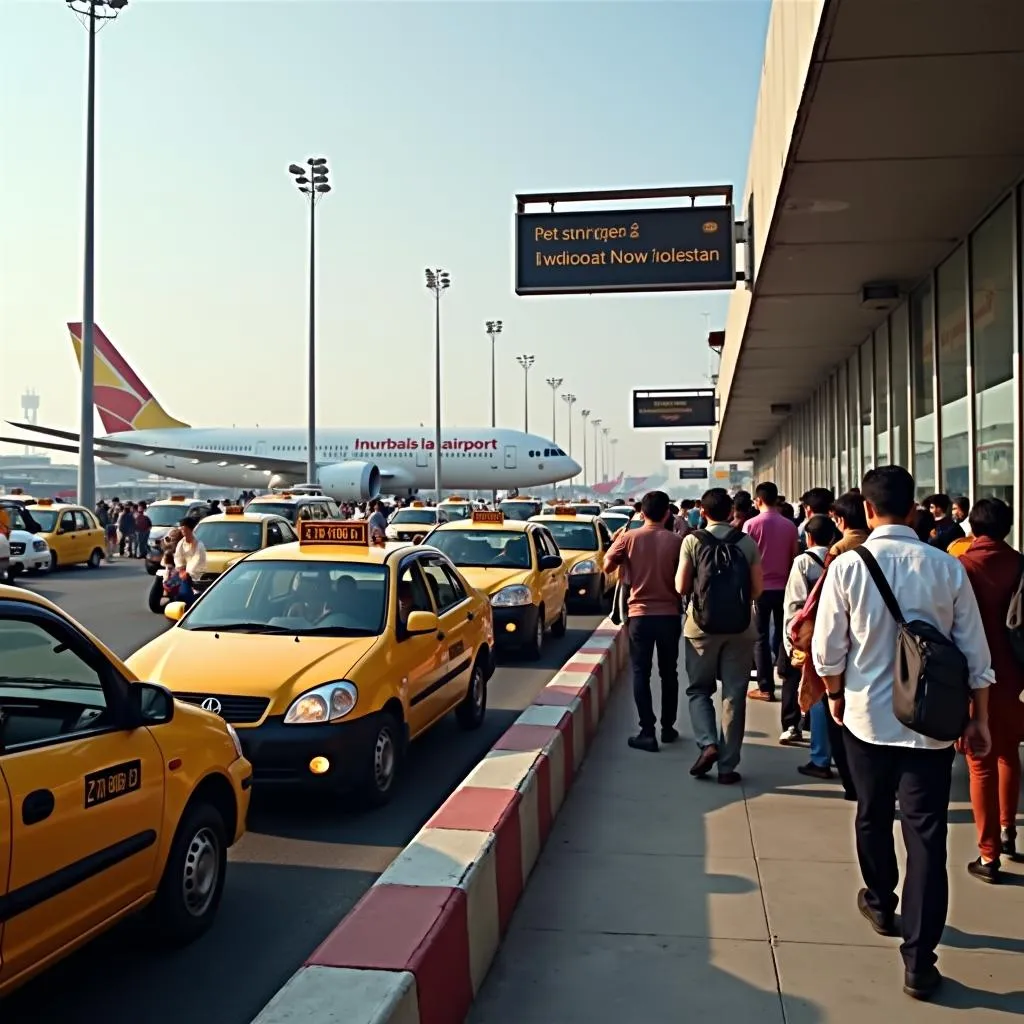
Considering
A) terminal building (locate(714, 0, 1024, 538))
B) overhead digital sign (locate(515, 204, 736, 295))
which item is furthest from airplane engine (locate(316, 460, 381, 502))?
overhead digital sign (locate(515, 204, 736, 295))

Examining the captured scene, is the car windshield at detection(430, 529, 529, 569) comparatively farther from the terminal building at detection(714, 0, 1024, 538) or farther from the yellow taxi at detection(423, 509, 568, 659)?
the terminal building at detection(714, 0, 1024, 538)

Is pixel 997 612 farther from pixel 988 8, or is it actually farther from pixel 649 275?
pixel 649 275

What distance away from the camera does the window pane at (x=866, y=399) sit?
17.6 metres

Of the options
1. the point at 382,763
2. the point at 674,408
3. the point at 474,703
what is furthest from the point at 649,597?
the point at 674,408

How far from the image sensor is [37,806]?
3645mm

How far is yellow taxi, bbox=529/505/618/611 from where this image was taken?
60.6 ft

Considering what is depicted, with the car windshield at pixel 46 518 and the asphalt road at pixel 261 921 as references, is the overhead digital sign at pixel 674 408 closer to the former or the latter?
the car windshield at pixel 46 518

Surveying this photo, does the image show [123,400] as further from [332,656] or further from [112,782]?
[112,782]

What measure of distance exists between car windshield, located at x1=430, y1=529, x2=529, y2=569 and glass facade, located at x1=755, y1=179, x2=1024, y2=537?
5210 millimetres

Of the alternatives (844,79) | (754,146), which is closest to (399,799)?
(844,79)

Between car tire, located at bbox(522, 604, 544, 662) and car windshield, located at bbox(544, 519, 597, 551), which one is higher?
car windshield, located at bbox(544, 519, 597, 551)

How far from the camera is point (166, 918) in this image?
4.65 m

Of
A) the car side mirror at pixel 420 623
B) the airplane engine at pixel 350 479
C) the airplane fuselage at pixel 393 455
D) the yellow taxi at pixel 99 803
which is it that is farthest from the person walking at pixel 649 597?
the airplane fuselage at pixel 393 455

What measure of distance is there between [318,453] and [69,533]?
2970 centimetres
